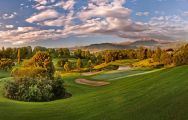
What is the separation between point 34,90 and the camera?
41.6 meters

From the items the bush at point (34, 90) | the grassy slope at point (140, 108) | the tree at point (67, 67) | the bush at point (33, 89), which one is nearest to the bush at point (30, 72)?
the bush at point (33, 89)

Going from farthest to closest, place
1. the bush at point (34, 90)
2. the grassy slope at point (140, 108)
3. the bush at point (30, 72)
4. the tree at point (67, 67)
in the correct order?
the tree at point (67, 67) < the bush at point (30, 72) < the bush at point (34, 90) < the grassy slope at point (140, 108)

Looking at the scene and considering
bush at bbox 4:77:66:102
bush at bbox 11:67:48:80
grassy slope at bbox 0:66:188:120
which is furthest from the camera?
bush at bbox 11:67:48:80

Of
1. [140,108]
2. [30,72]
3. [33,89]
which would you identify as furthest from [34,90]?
[140,108]

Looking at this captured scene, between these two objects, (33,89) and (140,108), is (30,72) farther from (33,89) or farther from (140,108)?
(140,108)

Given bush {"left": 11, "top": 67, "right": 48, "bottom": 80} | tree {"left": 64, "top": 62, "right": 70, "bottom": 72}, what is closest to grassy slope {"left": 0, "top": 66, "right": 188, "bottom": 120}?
bush {"left": 11, "top": 67, "right": 48, "bottom": 80}

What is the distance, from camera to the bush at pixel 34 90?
41312mm

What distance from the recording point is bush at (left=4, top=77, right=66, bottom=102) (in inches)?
1626

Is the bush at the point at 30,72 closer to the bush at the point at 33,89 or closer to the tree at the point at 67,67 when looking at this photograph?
the bush at the point at 33,89

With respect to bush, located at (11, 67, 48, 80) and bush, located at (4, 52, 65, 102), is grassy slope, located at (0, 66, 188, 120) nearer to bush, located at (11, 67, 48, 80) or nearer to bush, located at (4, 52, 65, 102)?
bush, located at (4, 52, 65, 102)

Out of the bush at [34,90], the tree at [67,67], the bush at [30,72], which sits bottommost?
the tree at [67,67]

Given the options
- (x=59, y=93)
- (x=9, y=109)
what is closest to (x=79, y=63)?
(x=59, y=93)

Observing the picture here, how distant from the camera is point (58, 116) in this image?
69.1 feet

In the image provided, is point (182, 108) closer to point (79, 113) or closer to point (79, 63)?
point (79, 113)
